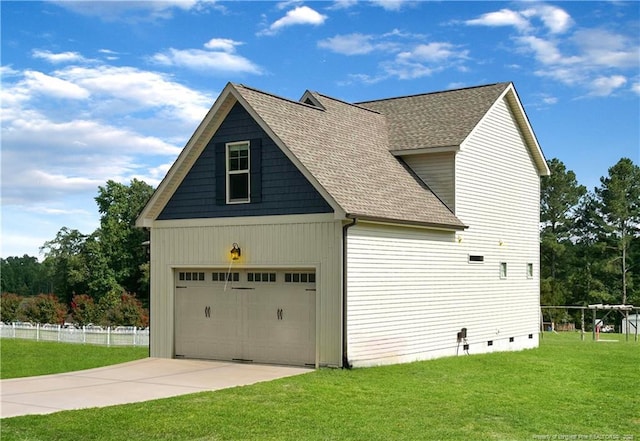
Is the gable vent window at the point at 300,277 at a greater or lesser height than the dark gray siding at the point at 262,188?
lesser

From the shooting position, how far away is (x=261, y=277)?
1914 centimetres

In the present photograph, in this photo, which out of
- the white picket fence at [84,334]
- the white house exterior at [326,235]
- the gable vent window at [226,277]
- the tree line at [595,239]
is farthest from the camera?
the tree line at [595,239]

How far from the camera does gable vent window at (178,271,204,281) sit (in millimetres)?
20234

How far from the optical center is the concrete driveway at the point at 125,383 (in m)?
13.4

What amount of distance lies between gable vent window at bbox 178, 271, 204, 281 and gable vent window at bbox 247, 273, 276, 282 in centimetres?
157

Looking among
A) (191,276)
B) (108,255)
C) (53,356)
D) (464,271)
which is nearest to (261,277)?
(191,276)

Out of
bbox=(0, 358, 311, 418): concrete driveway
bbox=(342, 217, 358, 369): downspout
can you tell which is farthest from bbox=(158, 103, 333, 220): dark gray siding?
bbox=(0, 358, 311, 418): concrete driveway

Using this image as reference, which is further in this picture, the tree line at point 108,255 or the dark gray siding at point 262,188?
the tree line at point 108,255

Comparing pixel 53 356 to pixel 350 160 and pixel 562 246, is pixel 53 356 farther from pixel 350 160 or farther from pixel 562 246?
pixel 562 246

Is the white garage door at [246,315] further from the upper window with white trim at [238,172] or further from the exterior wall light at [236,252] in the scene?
the upper window with white trim at [238,172]

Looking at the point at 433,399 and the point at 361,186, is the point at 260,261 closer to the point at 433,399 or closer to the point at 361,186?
the point at 361,186

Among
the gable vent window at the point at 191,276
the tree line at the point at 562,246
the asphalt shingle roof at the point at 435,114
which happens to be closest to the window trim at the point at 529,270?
the asphalt shingle roof at the point at 435,114

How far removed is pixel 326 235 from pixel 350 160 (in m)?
3.05

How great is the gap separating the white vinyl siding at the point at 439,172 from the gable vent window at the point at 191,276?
6809 millimetres
